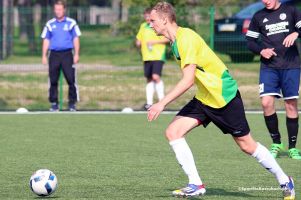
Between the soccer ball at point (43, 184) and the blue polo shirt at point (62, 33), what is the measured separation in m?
9.52

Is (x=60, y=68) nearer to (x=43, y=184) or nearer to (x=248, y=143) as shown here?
(x=43, y=184)

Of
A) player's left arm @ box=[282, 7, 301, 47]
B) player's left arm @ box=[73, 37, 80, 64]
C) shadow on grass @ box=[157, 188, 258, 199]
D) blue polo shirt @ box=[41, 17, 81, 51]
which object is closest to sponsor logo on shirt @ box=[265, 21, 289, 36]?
player's left arm @ box=[282, 7, 301, 47]

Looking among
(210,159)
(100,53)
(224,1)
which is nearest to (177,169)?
(210,159)

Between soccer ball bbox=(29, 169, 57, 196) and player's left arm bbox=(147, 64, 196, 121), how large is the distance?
1218 millimetres

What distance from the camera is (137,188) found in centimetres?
885

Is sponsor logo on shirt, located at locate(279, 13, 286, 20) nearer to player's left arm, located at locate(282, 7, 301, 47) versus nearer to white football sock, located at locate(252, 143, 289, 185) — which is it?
player's left arm, located at locate(282, 7, 301, 47)

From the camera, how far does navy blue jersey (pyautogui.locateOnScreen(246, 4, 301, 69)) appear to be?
11.2m

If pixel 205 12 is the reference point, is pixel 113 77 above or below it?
below

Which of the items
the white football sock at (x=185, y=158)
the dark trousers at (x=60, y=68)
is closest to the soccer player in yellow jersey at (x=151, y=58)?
the dark trousers at (x=60, y=68)

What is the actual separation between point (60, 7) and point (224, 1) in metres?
10.9

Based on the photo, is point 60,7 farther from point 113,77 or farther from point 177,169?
point 177,169

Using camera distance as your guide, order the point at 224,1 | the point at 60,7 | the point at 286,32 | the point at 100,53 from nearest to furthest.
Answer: the point at 286,32
the point at 60,7
the point at 100,53
the point at 224,1

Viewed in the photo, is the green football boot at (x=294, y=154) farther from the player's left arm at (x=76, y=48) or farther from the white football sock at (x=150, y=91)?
the white football sock at (x=150, y=91)

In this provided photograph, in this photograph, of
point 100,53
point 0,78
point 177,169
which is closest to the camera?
point 177,169
